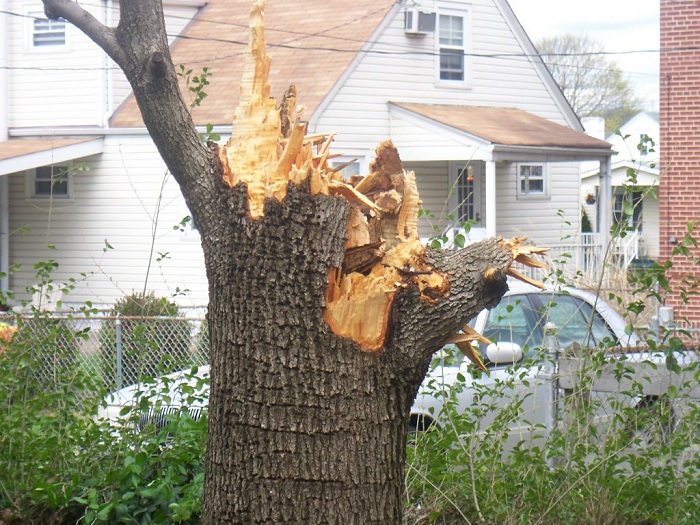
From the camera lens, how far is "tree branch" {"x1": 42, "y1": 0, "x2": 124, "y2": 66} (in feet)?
13.2

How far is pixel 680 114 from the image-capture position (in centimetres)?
1552

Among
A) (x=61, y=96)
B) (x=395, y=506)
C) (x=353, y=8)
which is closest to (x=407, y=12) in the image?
(x=353, y=8)

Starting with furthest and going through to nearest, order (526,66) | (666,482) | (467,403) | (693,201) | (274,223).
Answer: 1. (526,66)
2. (693,201)
3. (467,403)
4. (666,482)
5. (274,223)

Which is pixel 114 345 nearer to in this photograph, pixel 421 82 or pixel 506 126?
pixel 506 126

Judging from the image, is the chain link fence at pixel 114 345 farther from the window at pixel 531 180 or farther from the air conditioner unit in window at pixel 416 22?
the window at pixel 531 180

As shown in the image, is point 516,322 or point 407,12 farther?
point 407,12

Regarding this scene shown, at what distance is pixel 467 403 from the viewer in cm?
759

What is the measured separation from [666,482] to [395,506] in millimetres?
1704

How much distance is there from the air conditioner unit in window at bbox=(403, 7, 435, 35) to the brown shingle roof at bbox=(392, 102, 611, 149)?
1.45 metres

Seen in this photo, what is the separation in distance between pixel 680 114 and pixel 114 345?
31.6ft

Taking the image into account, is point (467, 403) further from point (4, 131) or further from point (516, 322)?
point (4, 131)

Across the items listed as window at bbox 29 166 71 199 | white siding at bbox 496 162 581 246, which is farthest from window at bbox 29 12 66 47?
white siding at bbox 496 162 581 246

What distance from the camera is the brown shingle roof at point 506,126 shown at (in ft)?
63.0

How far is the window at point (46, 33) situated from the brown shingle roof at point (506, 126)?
667 centimetres
